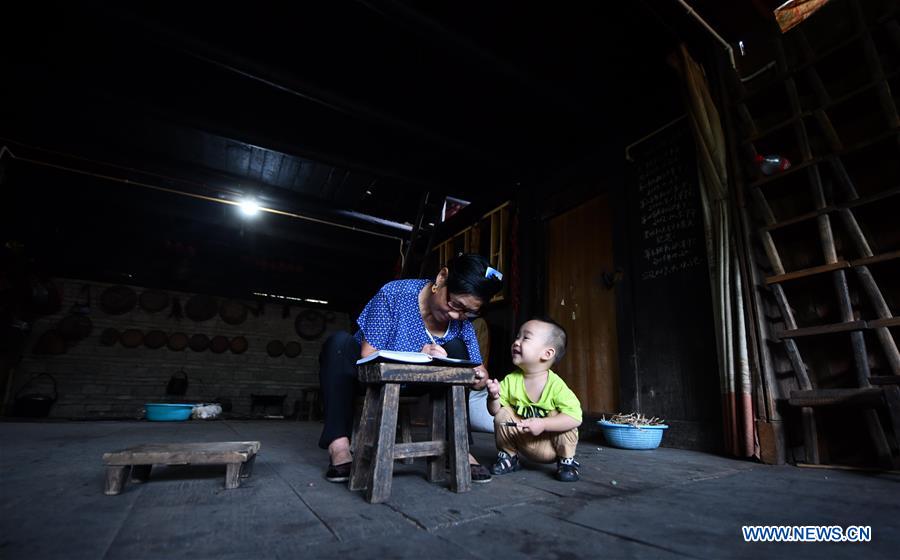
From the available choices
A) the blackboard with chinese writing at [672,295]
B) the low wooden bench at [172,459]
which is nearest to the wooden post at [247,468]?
the low wooden bench at [172,459]

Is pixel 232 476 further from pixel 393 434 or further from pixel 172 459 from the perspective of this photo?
pixel 393 434

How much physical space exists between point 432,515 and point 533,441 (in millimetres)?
920

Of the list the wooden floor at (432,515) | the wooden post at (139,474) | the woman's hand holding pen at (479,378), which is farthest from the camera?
the woman's hand holding pen at (479,378)

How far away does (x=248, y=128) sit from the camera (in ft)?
16.5

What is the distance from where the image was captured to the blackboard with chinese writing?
312 cm

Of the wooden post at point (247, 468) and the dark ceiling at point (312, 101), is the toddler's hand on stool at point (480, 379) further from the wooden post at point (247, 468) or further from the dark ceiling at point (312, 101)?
Answer: the dark ceiling at point (312, 101)

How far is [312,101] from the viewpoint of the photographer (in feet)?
14.8

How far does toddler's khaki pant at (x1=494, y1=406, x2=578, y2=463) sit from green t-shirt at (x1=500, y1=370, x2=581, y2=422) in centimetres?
6

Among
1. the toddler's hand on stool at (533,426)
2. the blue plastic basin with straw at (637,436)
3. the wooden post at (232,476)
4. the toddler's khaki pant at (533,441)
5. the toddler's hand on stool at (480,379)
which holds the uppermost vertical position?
the toddler's hand on stool at (480,379)

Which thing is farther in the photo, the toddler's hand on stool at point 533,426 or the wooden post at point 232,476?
the toddler's hand on stool at point 533,426

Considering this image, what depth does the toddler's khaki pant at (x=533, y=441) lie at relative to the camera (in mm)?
1957

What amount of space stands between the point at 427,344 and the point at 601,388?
2.51 metres

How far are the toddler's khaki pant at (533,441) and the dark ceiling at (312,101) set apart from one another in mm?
3258

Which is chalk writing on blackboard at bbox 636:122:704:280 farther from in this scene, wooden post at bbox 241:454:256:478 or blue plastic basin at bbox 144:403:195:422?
blue plastic basin at bbox 144:403:195:422
